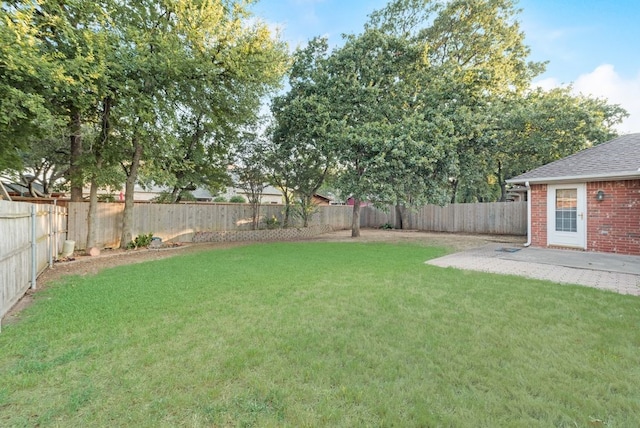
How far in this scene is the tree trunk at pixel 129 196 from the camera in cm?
977

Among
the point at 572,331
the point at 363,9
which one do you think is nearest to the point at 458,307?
the point at 572,331

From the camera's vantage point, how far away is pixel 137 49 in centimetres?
786

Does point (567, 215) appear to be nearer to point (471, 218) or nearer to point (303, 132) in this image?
point (471, 218)

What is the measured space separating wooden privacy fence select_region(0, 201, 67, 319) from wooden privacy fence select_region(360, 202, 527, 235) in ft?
34.7

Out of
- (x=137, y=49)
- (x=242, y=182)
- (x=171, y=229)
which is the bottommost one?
(x=171, y=229)

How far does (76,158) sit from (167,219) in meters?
3.36

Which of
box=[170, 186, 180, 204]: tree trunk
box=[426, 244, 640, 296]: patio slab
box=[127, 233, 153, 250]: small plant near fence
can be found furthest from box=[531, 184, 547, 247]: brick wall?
box=[170, 186, 180, 204]: tree trunk

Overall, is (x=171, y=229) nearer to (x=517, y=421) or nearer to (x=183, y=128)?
(x=183, y=128)

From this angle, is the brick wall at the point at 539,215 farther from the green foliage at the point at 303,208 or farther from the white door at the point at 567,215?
the green foliage at the point at 303,208

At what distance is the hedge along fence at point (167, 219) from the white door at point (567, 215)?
10452 mm

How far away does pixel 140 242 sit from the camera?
10188 mm

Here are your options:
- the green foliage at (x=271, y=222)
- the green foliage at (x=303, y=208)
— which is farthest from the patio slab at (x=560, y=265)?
the green foliage at (x=271, y=222)

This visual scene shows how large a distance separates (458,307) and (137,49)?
936 cm

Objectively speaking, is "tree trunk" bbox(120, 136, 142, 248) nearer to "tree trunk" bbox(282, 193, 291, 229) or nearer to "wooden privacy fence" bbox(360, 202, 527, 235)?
"tree trunk" bbox(282, 193, 291, 229)
